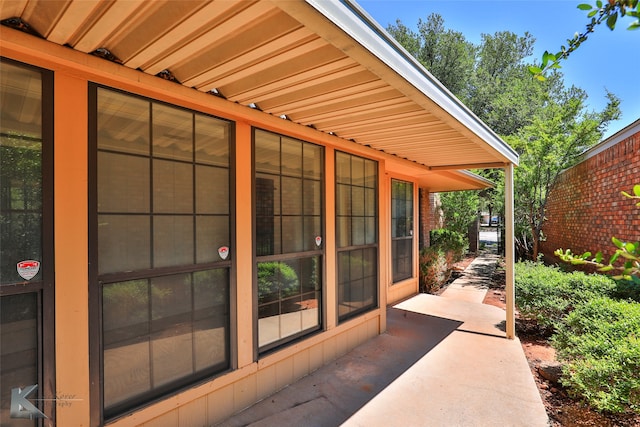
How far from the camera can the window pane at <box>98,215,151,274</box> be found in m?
2.09

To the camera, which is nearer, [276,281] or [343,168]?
[276,281]

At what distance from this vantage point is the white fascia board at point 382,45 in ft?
4.68

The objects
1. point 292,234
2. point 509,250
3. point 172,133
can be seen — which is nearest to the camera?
point 172,133

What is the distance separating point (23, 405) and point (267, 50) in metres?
2.50

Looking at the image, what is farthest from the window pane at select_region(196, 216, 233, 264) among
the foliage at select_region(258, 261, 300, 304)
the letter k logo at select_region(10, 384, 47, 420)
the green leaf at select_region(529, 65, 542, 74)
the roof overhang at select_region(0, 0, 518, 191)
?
the green leaf at select_region(529, 65, 542, 74)

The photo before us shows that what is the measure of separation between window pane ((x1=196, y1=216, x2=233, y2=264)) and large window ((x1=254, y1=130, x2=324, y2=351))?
Result: 14.7 inches

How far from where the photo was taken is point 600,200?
5.43 metres

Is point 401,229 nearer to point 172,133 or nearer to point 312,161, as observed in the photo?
point 312,161

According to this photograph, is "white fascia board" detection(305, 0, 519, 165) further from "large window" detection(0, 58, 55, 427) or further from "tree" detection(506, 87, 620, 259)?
"tree" detection(506, 87, 620, 259)

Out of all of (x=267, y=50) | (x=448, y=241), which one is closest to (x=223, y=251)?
(x=267, y=50)

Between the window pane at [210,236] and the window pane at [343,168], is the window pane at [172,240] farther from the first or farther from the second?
the window pane at [343,168]

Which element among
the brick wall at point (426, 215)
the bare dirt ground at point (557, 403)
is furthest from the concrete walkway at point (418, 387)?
the brick wall at point (426, 215)

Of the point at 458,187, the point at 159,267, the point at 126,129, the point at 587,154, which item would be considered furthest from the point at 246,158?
the point at 458,187

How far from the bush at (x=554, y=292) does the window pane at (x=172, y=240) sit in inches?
164
